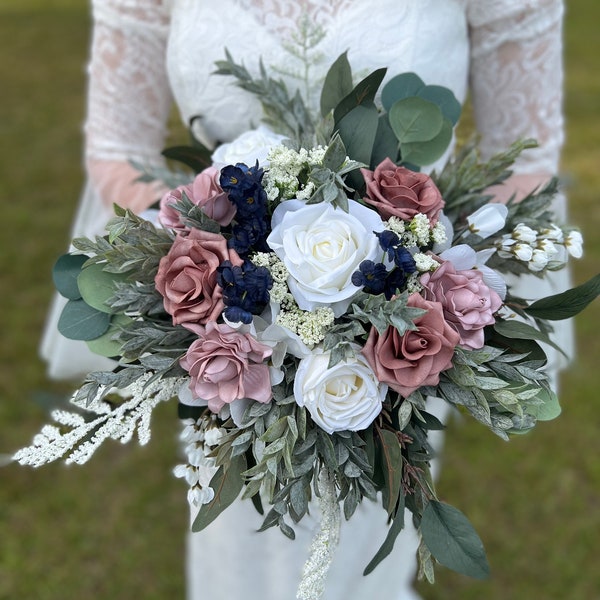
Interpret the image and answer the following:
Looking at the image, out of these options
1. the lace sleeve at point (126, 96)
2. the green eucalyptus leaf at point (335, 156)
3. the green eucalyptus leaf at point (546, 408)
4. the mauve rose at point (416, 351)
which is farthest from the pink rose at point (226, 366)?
the lace sleeve at point (126, 96)

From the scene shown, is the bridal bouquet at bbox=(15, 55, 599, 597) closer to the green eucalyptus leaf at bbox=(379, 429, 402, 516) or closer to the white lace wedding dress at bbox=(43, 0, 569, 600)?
the green eucalyptus leaf at bbox=(379, 429, 402, 516)

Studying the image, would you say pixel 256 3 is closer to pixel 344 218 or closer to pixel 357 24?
pixel 357 24

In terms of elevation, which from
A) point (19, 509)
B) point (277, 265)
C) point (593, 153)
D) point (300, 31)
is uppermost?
point (300, 31)

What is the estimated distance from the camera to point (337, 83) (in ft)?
3.56

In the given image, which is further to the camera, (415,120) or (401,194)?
(415,120)

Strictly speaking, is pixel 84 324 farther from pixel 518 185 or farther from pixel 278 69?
pixel 518 185

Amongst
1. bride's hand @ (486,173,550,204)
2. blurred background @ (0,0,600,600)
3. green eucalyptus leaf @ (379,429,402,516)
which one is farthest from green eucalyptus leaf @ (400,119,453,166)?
blurred background @ (0,0,600,600)

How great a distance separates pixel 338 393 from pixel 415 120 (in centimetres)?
47

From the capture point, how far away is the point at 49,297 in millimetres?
3475

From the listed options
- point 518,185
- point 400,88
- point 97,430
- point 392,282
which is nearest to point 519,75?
point 518,185

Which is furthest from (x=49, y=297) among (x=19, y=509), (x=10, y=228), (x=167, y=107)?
(x=167, y=107)

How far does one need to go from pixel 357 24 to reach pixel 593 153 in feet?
14.3

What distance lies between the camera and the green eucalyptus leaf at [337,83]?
3.54 feet

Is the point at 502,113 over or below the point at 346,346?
over
